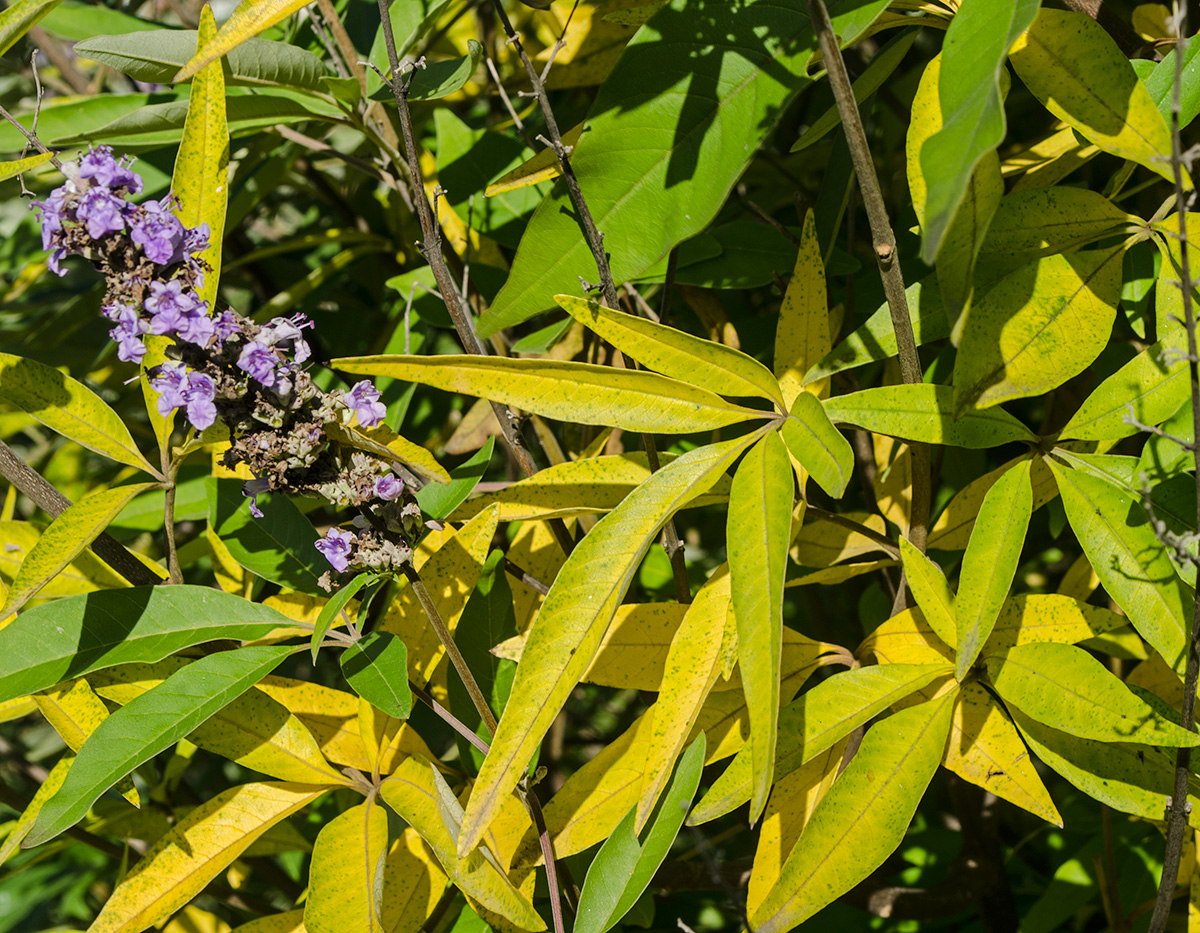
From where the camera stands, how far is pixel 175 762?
109 cm

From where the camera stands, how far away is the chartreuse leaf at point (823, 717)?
614 mm

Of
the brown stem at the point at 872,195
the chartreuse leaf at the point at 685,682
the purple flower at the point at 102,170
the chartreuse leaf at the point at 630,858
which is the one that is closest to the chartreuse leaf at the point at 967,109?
the brown stem at the point at 872,195

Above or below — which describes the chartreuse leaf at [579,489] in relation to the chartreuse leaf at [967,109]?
below

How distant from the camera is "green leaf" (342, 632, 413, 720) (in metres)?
0.63

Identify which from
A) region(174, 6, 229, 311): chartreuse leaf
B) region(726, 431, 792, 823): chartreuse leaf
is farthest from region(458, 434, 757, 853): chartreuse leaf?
region(174, 6, 229, 311): chartreuse leaf

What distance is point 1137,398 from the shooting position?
0.61 metres

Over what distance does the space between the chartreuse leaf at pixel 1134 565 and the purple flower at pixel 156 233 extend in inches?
22.8

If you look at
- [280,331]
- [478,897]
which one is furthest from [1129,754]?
[280,331]

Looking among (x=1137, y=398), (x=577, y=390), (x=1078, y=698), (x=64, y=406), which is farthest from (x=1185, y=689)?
(x=64, y=406)

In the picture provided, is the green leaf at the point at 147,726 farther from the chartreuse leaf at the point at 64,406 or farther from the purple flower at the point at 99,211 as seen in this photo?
the purple flower at the point at 99,211

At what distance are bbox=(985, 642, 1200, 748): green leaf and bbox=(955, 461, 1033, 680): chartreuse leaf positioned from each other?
2.1 inches

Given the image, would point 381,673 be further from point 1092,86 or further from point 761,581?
point 1092,86

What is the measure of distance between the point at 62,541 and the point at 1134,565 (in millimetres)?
695

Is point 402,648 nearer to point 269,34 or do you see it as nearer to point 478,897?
point 478,897
